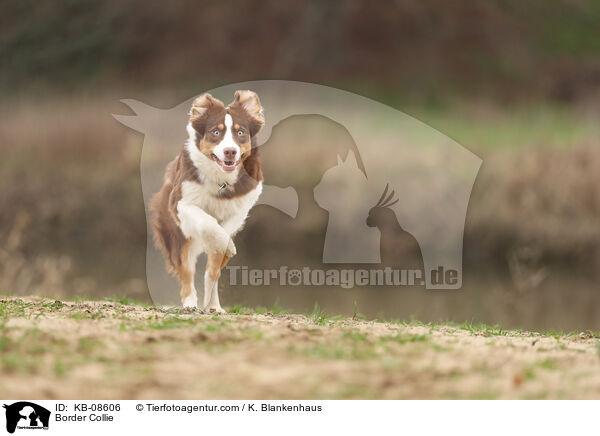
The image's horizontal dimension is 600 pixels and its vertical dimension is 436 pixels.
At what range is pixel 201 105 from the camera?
6227 millimetres

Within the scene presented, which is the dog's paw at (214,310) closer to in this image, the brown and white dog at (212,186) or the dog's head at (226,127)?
the brown and white dog at (212,186)

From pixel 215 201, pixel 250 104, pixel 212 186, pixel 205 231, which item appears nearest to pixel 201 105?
pixel 250 104

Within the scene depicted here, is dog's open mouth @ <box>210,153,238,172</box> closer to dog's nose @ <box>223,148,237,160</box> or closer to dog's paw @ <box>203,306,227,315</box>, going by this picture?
dog's nose @ <box>223,148,237,160</box>

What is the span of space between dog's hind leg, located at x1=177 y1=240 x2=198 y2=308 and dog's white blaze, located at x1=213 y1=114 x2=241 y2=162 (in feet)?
2.94

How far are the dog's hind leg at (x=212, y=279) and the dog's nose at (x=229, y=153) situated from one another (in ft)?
2.79

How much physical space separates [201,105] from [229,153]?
1.66 ft

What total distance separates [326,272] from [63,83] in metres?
20.5

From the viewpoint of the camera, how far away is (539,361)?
185 inches

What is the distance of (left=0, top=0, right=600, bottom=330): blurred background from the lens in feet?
38.1

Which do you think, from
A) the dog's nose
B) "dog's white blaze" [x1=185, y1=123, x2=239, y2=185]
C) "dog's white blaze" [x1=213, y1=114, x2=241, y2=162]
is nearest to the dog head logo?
"dog's white blaze" [x1=185, y1=123, x2=239, y2=185]

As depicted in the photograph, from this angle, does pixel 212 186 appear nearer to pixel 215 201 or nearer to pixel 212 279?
pixel 215 201

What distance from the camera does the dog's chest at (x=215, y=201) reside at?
6.20 metres
